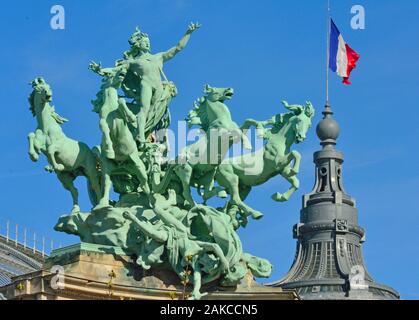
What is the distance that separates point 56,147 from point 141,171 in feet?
10.7

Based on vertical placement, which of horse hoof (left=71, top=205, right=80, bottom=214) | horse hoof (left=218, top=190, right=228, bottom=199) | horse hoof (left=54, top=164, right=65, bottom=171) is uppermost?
horse hoof (left=54, top=164, right=65, bottom=171)

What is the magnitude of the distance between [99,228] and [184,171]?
148 inches

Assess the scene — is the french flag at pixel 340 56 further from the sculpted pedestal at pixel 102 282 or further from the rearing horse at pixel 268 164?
the sculpted pedestal at pixel 102 282

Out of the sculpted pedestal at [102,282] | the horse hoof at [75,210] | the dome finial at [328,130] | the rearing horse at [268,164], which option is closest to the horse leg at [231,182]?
the rearing horse at [268,164]

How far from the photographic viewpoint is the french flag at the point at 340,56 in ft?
348

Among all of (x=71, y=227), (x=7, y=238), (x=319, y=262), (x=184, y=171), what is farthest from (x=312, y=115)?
(x=319, y=262)

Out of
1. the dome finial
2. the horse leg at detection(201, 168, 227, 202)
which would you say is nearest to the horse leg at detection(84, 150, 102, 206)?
the horse leg at detection(201, 168, 227, 202)

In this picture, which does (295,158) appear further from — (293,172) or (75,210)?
(75,210)

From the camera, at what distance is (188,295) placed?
65625 millimetres

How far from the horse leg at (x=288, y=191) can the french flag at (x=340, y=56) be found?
36.0 m

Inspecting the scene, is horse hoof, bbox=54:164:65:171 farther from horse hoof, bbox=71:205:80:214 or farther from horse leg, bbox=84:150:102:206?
horse hoof, bbox=71:205:80:214

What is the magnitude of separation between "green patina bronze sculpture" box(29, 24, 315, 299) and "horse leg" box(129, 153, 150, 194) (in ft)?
0.12

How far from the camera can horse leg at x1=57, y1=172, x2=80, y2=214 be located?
69.3m

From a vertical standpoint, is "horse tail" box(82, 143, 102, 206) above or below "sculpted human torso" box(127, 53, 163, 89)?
below
